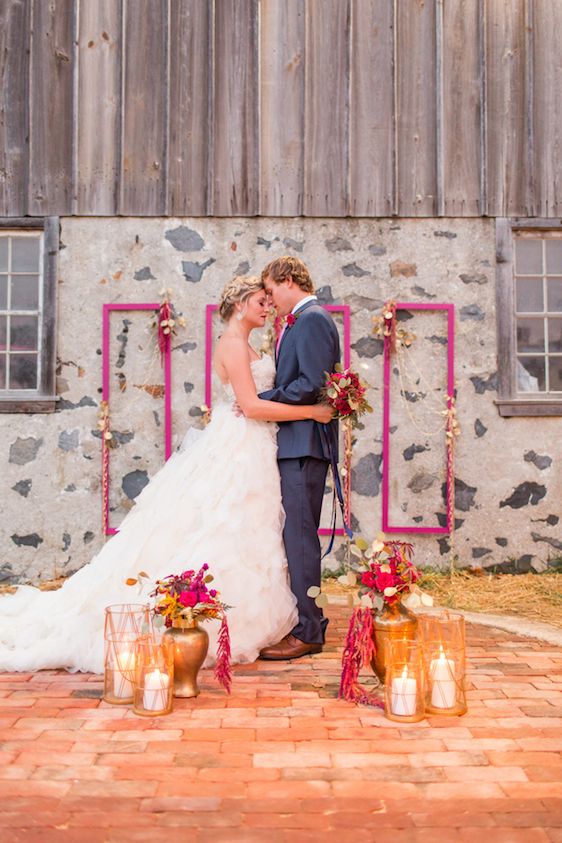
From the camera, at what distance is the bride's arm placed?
4488 millimetres

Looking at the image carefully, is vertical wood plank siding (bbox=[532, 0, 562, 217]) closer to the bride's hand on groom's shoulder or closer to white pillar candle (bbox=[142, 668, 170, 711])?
the bride's hand on groom's shoulder

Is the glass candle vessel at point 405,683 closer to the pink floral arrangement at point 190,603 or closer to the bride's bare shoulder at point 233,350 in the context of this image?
the pink floral arrangement at point 190,603

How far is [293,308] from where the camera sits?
15.3 feet

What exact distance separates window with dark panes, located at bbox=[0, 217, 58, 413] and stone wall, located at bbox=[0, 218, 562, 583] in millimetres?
125

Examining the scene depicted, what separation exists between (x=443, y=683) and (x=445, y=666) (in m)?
0.07

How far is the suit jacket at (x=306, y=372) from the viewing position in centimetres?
446

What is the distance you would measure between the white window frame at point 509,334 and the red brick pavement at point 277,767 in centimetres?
312

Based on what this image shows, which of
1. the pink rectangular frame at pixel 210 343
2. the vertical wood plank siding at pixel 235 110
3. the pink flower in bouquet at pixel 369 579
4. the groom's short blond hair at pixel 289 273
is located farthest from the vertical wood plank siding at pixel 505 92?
the pink flower in bouquet at pixel 369 579

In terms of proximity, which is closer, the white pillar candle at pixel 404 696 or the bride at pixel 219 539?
the white pillar candle at pixel 404 696

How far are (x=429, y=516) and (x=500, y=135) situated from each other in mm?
3242

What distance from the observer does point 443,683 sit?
3414 millimetres

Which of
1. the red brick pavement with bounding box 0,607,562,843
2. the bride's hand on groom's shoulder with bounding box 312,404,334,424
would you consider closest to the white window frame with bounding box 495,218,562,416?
the bride's hand on groom's shoulder with bounding box 312,404,334,424

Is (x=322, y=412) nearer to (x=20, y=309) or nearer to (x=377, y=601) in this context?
(x=377, y=601)

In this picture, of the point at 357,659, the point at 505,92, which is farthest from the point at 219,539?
the point at 505,92
